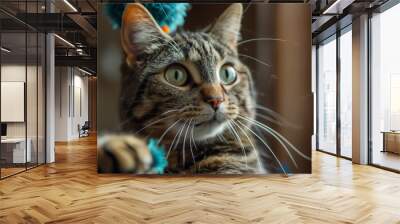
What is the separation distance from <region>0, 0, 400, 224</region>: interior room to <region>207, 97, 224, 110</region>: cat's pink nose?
2.47 feet

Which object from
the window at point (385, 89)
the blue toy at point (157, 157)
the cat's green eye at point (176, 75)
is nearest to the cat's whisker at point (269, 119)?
the cat's green eye at point (176, 75)

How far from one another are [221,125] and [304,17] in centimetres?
236

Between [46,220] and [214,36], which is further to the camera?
[214,36]

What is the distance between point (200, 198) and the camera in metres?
4.62

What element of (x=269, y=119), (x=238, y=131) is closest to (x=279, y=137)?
(x=269, y=119)

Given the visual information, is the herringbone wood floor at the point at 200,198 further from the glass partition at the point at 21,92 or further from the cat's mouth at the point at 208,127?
the cat's mouth at the point at 208,127

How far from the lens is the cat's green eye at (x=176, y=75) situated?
19.5ft

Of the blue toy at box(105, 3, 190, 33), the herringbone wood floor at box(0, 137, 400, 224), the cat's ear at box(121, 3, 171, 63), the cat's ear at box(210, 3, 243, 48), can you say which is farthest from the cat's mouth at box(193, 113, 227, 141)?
the blue toy at box(105, 3, 190, 33)

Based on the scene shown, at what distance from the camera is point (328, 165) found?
765cm

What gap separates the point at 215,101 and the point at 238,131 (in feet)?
2.18

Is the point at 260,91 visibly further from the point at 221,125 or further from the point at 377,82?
the point at 377,82

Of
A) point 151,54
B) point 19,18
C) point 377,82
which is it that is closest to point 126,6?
point 151,54

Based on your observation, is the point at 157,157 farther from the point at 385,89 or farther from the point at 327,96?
the point at 327,96

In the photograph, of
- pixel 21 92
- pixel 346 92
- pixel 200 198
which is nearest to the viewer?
pixel 200 198
